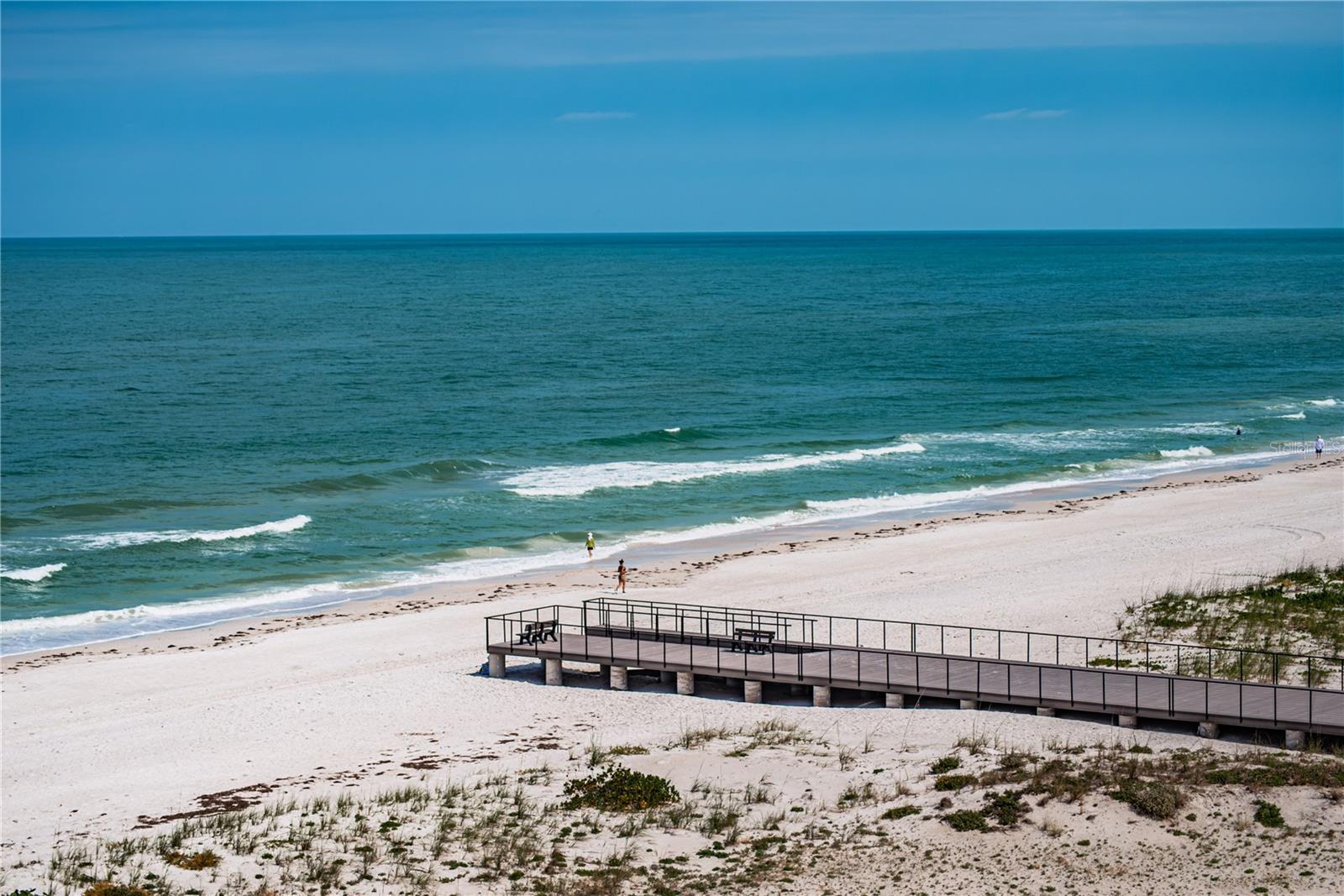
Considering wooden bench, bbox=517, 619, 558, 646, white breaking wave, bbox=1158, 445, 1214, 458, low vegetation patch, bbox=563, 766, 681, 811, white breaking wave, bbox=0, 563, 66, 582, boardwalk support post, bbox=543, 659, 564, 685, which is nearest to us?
low vegetation patch, bbox=563, 766, 681, 811

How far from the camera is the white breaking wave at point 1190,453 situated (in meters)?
62.8

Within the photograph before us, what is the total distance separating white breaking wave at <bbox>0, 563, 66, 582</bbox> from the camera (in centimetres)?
4212

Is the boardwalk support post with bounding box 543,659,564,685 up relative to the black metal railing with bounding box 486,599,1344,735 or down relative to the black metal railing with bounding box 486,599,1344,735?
down

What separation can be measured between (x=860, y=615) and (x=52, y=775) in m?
18.2

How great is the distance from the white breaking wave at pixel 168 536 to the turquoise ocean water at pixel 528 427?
134mm

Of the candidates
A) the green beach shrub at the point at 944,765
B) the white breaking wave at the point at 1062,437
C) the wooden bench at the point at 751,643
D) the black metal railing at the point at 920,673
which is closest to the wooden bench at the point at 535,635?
the black metal railing at the point at 920,673

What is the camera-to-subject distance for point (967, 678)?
27250mm

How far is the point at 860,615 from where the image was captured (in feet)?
115

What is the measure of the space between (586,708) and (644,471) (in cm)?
3030

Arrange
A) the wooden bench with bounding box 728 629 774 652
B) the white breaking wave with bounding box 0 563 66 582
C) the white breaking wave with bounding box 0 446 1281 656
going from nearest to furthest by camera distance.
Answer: the wooden bench with bounding box 728 629 774 652, the white breaking wave with bounding box 0 446 1281 656, the white breaking wave with bounding box 0 563 66 582

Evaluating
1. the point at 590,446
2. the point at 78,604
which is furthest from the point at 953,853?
the point at 590,446

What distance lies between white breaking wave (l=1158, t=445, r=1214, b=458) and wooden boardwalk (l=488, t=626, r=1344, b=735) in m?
37.7

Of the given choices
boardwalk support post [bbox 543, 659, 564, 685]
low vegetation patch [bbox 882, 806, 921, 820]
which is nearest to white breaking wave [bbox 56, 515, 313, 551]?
boardwalk support post [bbox 543, 659, 564, 685]

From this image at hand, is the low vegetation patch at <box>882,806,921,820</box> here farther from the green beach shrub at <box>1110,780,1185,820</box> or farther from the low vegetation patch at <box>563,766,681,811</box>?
the low vegetation patch at <box>563,766,681,811</box>
